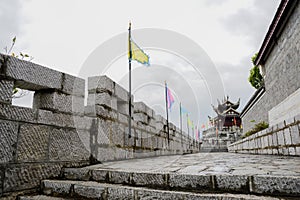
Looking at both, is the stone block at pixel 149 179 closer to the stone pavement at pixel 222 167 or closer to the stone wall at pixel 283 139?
the stone pavement at pixel 222 167

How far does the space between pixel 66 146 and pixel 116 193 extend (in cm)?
133

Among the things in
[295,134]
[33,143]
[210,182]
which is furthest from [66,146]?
[295,134]

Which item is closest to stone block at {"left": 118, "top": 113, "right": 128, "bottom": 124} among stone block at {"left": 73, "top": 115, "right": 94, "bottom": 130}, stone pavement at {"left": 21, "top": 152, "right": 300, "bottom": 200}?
stone block at {"left": 73, "top": 115, "right": 94, "bottom": 130}

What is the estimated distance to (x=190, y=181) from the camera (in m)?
1.79

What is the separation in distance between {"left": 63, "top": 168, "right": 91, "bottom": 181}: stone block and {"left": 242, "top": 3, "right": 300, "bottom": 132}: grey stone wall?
6.21 meters

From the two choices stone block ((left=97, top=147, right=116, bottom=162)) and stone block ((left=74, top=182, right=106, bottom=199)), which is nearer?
stone block ((left=74, top=182, right=106, bottom=199))

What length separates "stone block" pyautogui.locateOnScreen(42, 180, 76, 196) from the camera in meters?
2.17

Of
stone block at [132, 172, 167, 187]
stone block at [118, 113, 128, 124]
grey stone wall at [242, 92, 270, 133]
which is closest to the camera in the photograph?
stone block at [132, 172, 167, 187]

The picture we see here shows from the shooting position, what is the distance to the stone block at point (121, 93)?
4.13 m

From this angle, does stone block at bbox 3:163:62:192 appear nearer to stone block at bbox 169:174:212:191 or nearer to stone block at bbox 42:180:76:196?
stone block at bbox 42:180:76:196

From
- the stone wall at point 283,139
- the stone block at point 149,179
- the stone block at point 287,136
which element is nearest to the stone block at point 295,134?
the stone wall at point 283,139

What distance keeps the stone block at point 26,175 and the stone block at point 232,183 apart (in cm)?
206

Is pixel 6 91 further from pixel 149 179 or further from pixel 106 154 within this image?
pixel 106 154

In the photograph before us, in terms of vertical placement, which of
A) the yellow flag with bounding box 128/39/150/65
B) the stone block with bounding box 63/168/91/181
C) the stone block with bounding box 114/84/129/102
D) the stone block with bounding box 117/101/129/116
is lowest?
the stone block with bounding box 63/168/91/181
